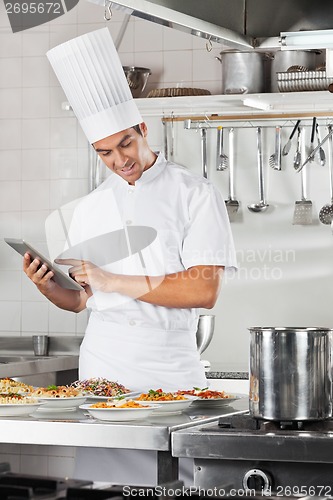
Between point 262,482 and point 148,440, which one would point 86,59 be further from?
point 262,482

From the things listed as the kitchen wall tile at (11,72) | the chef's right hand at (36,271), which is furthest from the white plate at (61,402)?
the kitchen wall tile at (11,72)

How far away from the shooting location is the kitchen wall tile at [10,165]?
488 cm

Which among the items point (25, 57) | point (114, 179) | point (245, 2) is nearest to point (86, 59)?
point (114, 179)

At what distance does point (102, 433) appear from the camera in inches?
82.0

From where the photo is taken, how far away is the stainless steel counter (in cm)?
204

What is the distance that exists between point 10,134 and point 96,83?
2112 millimetres

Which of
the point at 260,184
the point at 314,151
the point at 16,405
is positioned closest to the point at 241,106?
the point at 260,184

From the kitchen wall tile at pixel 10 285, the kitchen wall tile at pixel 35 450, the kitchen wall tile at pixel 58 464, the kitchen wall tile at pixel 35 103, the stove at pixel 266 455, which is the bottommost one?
the kitchen wall tile at pixel 58 464

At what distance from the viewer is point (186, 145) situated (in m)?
4.66

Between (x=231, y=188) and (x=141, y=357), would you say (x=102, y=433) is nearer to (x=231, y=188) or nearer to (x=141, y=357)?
(x=141, y=357)

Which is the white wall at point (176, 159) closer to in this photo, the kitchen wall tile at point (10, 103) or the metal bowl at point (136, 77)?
the kitchen wall tile at point (10, 103)

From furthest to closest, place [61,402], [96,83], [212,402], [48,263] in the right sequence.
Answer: [96,83] → [48,263] → [212,402] → [61,402]

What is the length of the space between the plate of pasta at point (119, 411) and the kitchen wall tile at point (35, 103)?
2.91 metres

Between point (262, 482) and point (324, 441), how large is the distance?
7.0 inches
